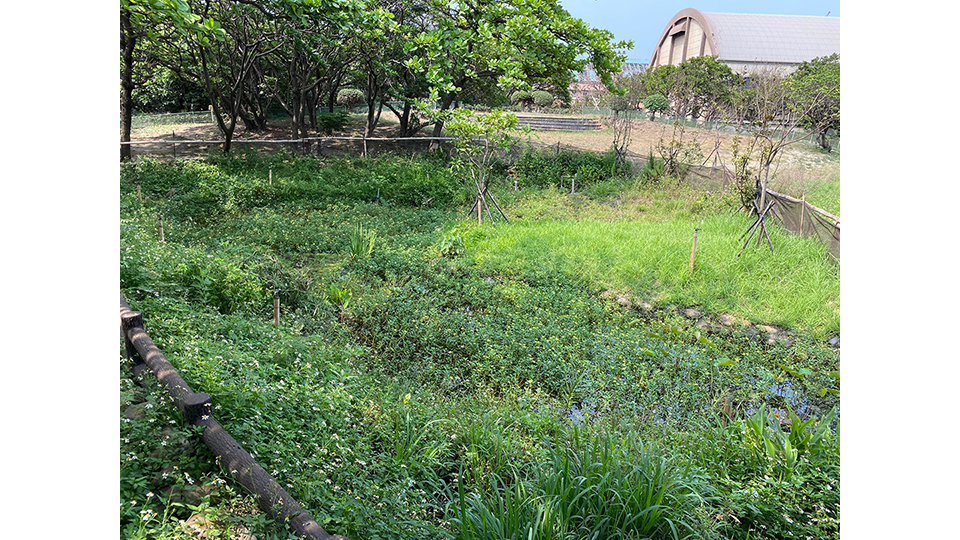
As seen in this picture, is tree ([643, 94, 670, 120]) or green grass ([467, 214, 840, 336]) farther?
tree ([643, 94, 670, 120])

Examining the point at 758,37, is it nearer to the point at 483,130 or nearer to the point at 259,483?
the point at 483,130

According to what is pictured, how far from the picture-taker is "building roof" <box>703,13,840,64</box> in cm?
3472

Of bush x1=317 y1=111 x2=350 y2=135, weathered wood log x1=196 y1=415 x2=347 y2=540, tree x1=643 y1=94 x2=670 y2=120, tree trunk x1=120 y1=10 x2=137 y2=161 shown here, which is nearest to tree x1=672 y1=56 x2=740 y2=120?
tree x1=643 y1=94 x2=670 y2=120

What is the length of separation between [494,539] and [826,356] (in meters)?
4.28

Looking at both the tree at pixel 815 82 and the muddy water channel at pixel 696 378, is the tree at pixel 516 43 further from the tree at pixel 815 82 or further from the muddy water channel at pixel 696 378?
the tree at pixel 815 82

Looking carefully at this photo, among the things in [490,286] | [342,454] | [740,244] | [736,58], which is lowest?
[342,454]

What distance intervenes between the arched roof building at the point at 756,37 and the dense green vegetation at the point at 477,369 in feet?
97.4

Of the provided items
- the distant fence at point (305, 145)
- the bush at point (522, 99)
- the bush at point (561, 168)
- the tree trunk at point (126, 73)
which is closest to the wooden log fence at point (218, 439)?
the tree trunk at point (126, 73)

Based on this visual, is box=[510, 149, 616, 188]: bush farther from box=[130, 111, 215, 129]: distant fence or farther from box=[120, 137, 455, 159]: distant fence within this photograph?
box=[130, 111, 215, 129]: distant fence

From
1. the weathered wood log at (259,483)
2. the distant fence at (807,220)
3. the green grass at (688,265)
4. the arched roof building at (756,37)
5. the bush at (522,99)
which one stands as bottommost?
the weathered wood log at (259,483)

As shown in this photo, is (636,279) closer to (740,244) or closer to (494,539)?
(740,244)

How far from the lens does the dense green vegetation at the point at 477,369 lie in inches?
109

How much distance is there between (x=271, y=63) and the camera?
1413cm

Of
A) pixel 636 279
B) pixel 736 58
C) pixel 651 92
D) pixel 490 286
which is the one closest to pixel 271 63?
pixel 490 286
